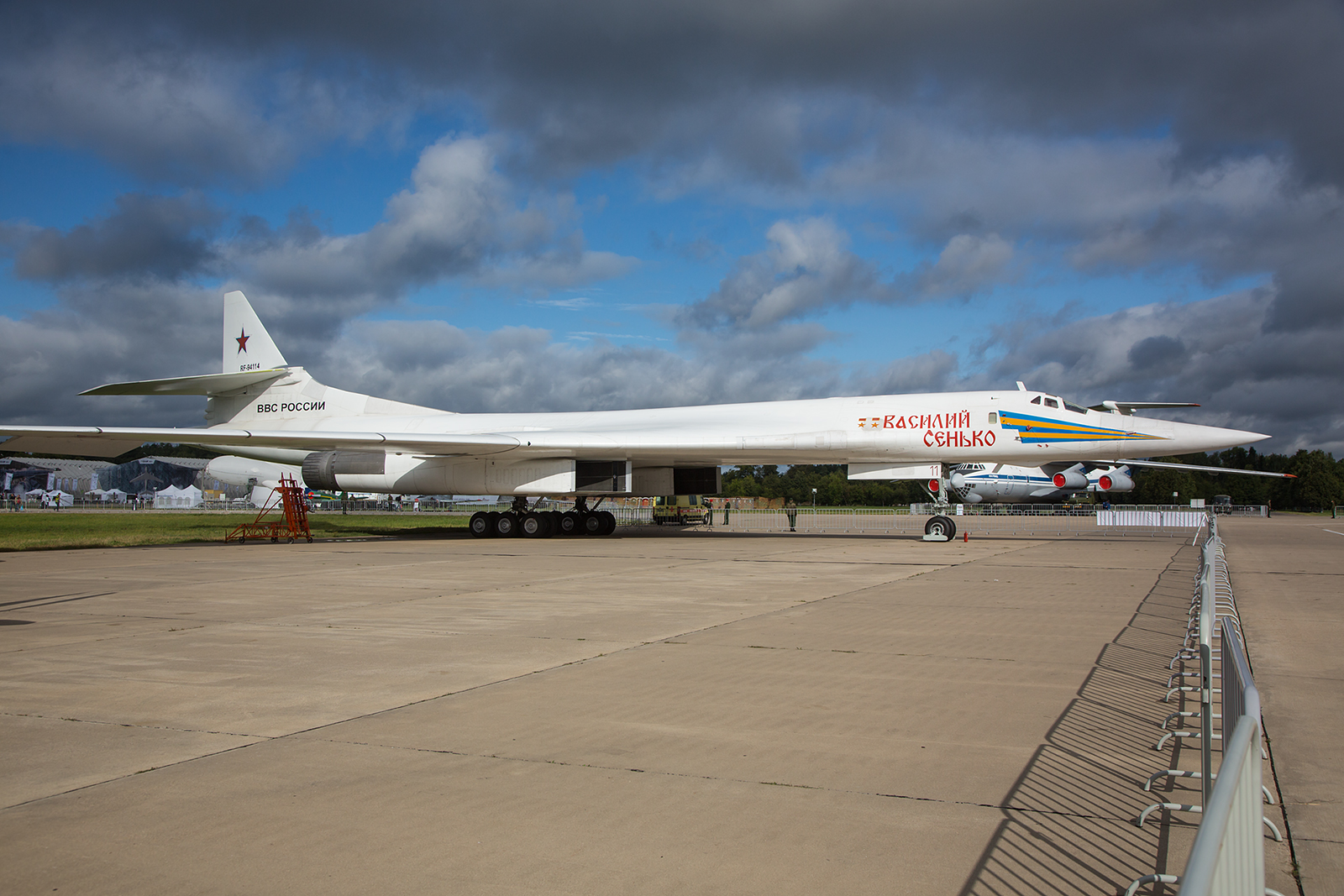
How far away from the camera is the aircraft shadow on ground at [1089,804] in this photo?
2.73 m

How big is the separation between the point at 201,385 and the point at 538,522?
9.31 m

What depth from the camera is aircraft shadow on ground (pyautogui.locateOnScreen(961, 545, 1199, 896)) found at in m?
2.73

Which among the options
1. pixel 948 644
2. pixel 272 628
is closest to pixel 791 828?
pixel 948 644

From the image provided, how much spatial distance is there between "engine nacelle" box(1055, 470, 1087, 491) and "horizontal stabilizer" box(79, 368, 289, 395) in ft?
110

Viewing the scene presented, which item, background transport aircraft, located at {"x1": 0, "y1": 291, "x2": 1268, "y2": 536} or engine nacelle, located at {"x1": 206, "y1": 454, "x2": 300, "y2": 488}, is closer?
background transport aircraft, located at {"x1": 0, "y1": 291, "x2": 1268, "y2": 536}

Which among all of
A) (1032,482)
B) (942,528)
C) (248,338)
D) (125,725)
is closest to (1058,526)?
(1032,482)

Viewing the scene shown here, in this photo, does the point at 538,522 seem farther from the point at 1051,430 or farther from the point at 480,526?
the point at 1051,430

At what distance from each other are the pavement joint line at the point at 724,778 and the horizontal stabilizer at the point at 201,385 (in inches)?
745

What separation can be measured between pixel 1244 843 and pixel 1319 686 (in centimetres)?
458

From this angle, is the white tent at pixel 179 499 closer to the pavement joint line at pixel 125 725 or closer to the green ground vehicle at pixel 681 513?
the green ground vehicle at pixel 681 513

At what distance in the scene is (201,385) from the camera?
22.2 m

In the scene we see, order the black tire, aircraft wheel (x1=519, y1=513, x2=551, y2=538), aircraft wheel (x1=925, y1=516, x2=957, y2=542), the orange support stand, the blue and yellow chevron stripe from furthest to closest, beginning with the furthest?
1. the black tire
2. aircraft wheel (x1=519, y1=513, x2=551, y2=538)
3. the orange support stand
4. aircraft wheel (x1=925, y1=516, x2=957, y2=542)
5. the blue and yellow chevron stripe

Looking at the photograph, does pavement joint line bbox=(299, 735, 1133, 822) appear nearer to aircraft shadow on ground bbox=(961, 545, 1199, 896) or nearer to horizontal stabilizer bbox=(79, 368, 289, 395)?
aircraft shadow on ground bbox=(961, 545, 1199, 896)

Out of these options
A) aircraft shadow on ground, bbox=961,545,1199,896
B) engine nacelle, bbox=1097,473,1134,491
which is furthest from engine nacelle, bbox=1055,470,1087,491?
aircraft shadow on ground, bbox=961,545,1199,896
